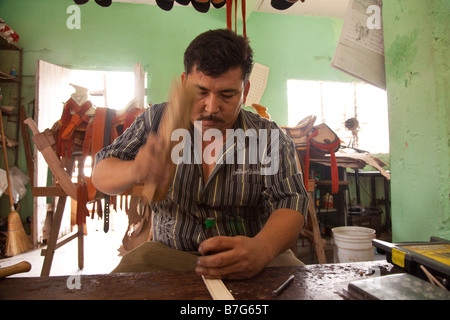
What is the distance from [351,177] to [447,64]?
3.57m

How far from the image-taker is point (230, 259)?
690mm

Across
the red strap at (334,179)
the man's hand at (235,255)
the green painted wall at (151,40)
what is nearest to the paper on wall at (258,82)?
the green painted wall at (151,40)

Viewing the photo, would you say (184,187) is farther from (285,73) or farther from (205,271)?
(285,73)

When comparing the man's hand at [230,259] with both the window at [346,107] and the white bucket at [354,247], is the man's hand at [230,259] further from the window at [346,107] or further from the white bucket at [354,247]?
the window at [346,107]

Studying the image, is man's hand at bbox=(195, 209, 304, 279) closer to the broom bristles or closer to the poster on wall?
the poster on wall

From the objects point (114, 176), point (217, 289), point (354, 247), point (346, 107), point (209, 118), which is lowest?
point (354, 247)

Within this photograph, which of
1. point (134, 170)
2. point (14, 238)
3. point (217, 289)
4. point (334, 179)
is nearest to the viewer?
point (217, 289)

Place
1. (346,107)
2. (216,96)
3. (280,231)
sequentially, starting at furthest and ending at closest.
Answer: (346,107) → (216,96) → (280,231)

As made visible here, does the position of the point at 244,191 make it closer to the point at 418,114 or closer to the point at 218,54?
the point at 218,54

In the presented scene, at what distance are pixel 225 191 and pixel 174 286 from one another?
0.51 metres

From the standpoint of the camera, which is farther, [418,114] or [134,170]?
[418,114]

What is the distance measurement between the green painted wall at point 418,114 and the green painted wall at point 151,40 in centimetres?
340

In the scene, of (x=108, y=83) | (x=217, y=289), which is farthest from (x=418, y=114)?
(x=108, y=83)

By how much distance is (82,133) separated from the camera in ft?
7.49
